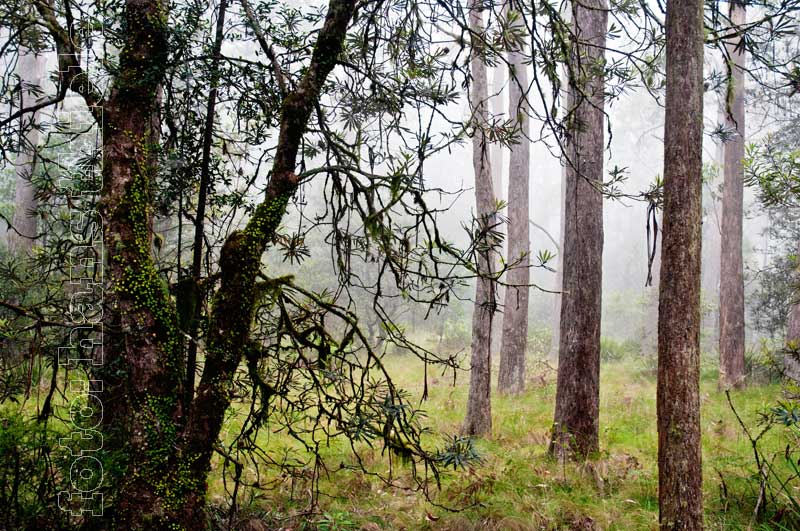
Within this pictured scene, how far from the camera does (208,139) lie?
3.68m

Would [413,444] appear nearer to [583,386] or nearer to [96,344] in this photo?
[96,344]

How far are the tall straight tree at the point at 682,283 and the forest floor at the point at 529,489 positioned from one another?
1189 mm

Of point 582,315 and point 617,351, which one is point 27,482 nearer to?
point 582,315

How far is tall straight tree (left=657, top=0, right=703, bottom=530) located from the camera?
3.45 metres

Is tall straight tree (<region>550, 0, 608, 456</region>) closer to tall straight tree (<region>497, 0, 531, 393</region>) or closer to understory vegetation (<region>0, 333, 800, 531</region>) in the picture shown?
understory vegetation (<region>0, 333, 800, 531</region>)

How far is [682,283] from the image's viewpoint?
348 cm

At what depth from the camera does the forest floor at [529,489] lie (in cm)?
457

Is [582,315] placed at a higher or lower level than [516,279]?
lower

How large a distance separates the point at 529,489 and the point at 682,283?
9.68ft

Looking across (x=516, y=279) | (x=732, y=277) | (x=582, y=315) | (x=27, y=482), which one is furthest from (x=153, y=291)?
(x=732, y=277)

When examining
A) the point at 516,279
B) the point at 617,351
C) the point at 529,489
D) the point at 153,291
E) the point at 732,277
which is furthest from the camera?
the point at 617,351

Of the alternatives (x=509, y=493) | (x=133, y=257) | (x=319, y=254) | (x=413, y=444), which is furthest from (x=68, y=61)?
(x=319, y=254)

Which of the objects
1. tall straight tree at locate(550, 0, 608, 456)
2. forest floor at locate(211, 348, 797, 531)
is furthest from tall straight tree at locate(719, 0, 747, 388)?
tall straight tree at locate(550, 0, 608, 456)

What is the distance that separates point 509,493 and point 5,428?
414cm
